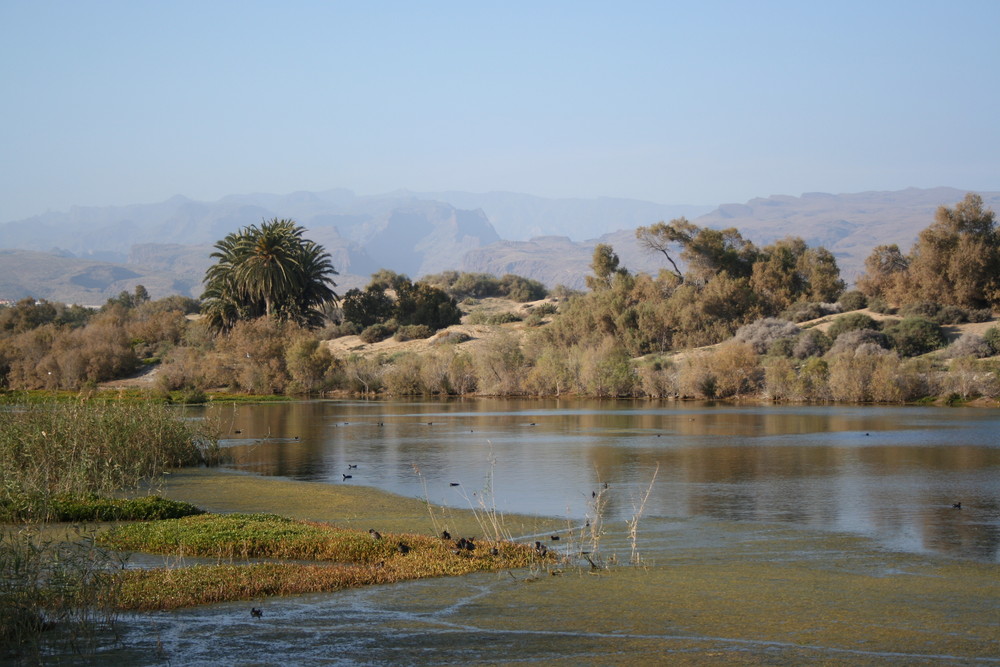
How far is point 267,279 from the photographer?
255 ft

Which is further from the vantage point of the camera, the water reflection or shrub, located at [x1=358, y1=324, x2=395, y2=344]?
shrub, located at [x1=358, y1=324, x2=395, y2=344]

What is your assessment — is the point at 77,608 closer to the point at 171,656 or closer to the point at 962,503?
the point at 171,656

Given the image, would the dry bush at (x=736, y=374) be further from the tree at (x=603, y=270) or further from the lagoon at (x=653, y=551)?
the tree at (x=603, y=270)

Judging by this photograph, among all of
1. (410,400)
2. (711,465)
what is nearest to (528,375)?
(410,400)

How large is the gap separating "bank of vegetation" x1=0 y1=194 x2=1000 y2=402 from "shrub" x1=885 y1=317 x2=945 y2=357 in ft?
0.42

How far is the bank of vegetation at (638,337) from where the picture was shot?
60969 mm

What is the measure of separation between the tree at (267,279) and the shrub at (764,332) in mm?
32947

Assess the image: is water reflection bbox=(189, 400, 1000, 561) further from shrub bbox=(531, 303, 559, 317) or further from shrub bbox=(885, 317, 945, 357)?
shrub bbox=(531, 303, 559, 317)

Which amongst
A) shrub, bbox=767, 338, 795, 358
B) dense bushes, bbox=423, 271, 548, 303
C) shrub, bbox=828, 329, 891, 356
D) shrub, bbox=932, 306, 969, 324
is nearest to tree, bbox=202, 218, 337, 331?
shrub, bbox=767, 338, 795, 358

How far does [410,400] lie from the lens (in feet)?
225

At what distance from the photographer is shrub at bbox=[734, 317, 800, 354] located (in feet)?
225

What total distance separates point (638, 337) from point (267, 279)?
30205mm

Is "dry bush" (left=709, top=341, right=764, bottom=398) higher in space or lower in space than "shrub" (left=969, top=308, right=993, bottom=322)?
lower

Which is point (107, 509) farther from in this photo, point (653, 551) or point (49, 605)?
point (653, 551)
